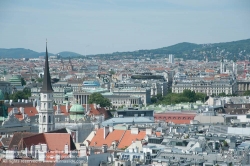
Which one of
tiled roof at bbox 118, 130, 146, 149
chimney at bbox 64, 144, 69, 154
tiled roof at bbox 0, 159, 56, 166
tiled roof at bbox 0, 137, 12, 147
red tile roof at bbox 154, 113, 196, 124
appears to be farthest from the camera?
red tile roof at bbox 154, 113, 196, 124

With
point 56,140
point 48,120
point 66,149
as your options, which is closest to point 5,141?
point 56,140

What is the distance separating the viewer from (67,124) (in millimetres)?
65688

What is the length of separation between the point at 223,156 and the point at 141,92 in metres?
95.3

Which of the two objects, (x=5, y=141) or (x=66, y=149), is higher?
(x=66, y=149)

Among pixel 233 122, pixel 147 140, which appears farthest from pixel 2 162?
pixel 233 122

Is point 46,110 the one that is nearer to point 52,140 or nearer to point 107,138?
point 107,138

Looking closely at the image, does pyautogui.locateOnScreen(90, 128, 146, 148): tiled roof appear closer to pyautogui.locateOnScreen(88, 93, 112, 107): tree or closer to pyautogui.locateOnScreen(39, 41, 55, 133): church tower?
pyautogui.locateOnScreen(39, 41, 55, 133): church tower

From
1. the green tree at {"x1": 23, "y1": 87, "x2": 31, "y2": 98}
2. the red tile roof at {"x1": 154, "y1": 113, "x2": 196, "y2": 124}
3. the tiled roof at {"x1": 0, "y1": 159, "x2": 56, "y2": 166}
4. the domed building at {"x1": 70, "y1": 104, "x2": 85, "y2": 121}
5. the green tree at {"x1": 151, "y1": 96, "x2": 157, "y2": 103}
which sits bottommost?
the green tree at {"x1": 151, "y1": 96, "x2": 157, "y2": 103}

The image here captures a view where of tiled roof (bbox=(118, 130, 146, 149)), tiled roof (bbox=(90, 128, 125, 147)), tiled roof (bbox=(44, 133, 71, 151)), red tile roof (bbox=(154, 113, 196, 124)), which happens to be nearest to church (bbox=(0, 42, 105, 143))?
tiled roof (bbox=(90, 128, 125, 147))

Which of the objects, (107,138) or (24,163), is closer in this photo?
(24,163)

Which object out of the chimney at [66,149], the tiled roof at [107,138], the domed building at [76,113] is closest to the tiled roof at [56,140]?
the chimney at [66,149]

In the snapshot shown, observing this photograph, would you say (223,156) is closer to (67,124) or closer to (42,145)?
(42,145)

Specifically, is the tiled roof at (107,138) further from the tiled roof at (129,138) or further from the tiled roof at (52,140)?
the tiled roof at (52,140)

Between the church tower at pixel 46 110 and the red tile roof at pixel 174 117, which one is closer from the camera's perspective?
the church tower at pixel 46 110
